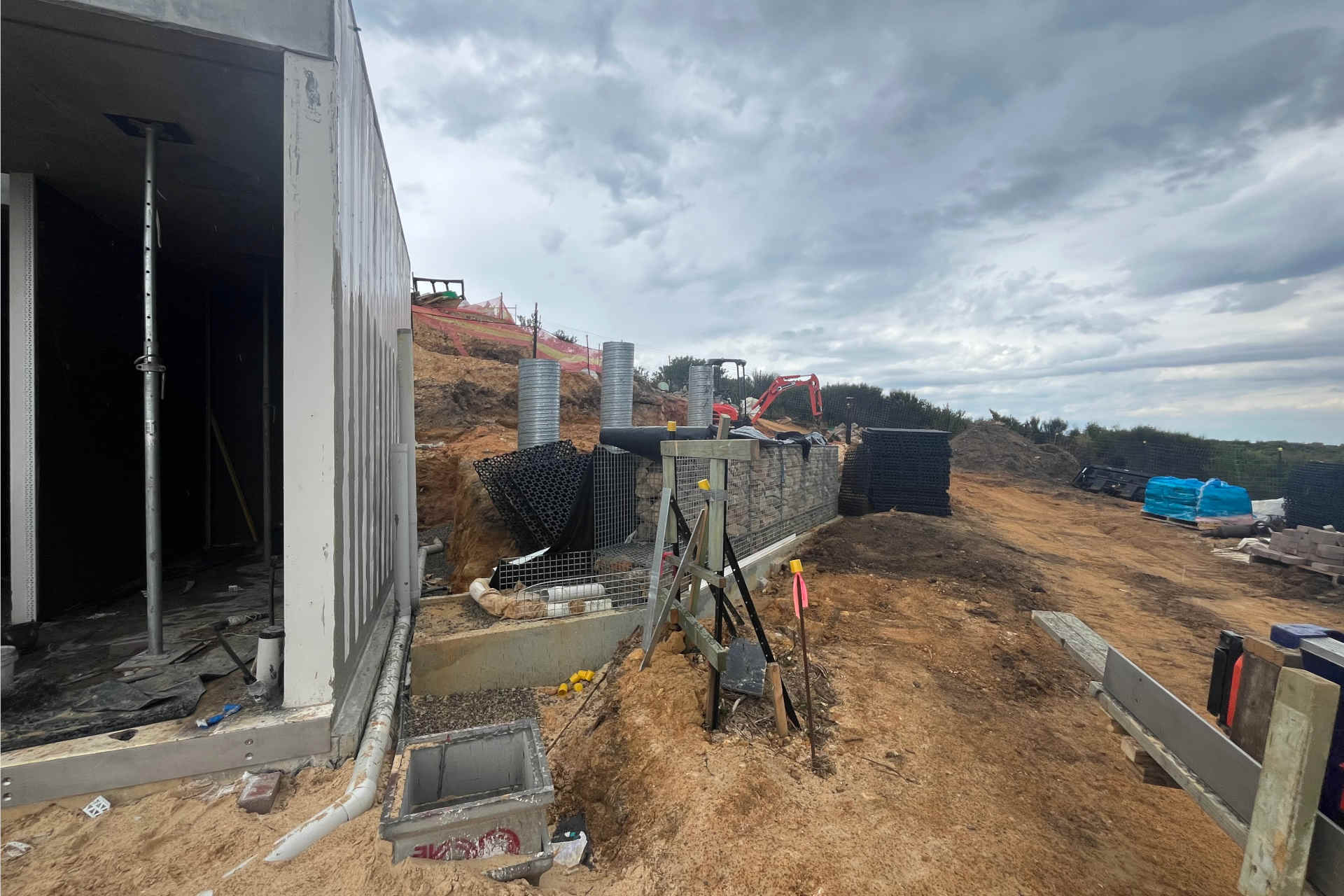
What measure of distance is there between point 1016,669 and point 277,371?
8.55 meters

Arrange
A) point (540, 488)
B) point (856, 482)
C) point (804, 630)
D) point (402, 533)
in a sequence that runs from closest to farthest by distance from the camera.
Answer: point (804, 630), point (402, 533), point (540, 488), point (856, 482)

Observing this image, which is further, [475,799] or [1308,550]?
[1308,550]

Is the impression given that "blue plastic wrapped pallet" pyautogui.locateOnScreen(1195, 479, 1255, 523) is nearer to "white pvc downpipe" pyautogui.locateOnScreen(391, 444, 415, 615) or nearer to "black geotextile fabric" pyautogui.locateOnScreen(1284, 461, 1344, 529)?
"black geotextile fabric" pyautogui.locateOnScreen(1284, 461, 1344, 529)

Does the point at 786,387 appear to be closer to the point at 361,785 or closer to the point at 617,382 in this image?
the point at 617,382

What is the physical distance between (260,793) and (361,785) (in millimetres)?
400

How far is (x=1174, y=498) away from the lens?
15.2 meters

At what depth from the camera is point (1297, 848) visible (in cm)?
157

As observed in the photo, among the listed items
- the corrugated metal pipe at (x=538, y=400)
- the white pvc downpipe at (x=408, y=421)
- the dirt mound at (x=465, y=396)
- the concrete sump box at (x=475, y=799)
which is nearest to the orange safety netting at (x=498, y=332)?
the dirt mound at (x=465, y=396)

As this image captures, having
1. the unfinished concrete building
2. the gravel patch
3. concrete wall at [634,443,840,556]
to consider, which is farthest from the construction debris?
the unfinished concrete building

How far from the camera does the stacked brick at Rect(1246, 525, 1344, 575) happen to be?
9475mm

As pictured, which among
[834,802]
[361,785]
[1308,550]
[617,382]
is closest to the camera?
[361,785]

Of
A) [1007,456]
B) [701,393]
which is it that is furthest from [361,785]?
[1007,456]

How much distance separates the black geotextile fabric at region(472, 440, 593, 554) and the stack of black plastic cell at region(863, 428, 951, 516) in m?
9.32

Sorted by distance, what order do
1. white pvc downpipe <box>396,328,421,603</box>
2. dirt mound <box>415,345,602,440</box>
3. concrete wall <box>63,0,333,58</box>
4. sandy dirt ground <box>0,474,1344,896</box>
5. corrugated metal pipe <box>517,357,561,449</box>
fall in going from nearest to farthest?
sandy dirt ground <box>0,474,1344,896</box> → concrete wall <box>63,0,333,58</box> → white pvc downpipe <box>396,328,421,603</box> → corrugated metal pipe <box>517,357,561,449</box> → dirt mound <box>415,345,602,440</box>
